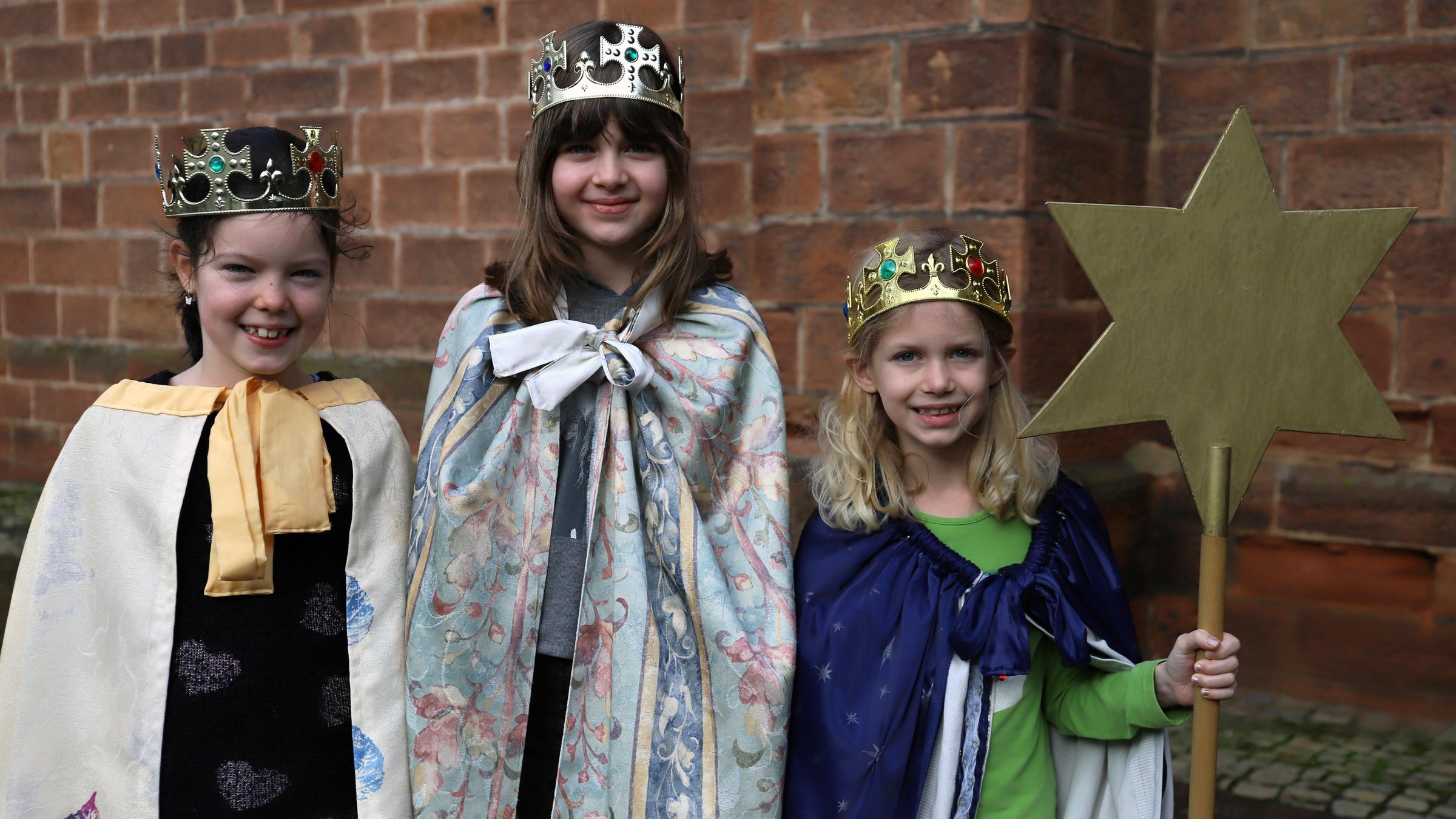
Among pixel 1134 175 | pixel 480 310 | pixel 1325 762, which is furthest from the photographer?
pixel 1134 175

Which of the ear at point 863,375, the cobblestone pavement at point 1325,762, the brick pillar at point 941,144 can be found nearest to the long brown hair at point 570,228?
the ear at point 863,375

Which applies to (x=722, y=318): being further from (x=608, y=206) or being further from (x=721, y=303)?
(x=608, y=206)

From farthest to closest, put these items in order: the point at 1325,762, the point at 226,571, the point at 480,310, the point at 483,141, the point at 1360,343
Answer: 1. the point at 483,141
2. the point at 1360,343
3. the point at 1325,762
4. the point at 480,310
5. the point at 226,571

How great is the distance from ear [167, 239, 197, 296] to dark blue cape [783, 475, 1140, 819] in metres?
1.21

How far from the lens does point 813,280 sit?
399 cm

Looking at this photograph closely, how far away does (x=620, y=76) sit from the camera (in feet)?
7.85

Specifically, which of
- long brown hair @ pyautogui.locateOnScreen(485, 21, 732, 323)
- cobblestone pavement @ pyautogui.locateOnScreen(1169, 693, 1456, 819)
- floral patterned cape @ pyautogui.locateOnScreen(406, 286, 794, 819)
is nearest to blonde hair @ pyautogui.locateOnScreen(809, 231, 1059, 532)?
floral patterned cape @ pyautogui.locateOnScreen(406, 286, 794, 819)

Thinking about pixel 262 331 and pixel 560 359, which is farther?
pixel 560 359

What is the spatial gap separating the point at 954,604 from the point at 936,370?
403 mm

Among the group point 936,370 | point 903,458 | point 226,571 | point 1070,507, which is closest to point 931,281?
point 936,370

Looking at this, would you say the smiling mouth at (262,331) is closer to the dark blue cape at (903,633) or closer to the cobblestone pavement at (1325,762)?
the dark blue cape at (903,633)

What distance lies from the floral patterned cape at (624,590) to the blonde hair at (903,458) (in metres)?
0.11

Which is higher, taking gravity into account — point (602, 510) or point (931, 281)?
point (931, 281)

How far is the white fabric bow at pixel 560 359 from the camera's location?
2.32 m
